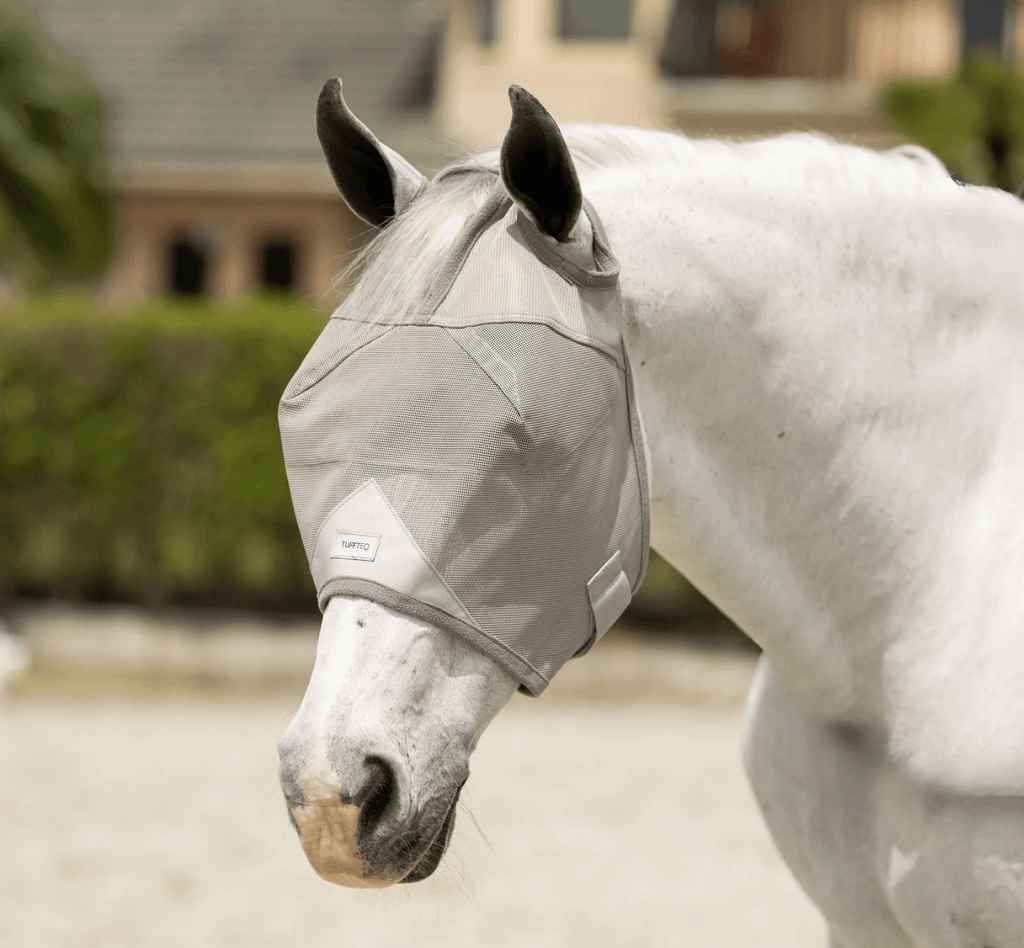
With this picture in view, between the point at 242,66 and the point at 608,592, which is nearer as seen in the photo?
the point at 608,592

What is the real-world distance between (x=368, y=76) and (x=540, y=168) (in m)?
14.5

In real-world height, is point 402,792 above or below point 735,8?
above

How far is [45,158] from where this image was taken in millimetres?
11164

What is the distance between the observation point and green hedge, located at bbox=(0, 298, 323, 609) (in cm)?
842

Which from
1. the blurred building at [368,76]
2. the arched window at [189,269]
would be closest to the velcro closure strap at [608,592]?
the blurred building at [368,76]

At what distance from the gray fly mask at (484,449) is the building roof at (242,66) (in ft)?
40.9

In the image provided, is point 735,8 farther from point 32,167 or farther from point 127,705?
point 127,705

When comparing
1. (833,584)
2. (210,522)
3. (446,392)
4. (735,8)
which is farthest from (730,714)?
(735,8)

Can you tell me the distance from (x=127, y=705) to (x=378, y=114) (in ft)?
29.5

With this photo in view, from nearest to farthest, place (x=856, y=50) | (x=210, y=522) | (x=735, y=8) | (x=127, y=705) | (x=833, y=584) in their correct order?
1. (x=833, y=584)
2. (x=127, y=705)
3. (x=210, y=522)
4. (x=856, y=50)
5. (x=735, y=8)

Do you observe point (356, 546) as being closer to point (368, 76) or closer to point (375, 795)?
point (375, 795)

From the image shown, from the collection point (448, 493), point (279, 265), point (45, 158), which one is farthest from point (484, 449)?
point (279, 265)

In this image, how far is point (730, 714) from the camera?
8.08 m

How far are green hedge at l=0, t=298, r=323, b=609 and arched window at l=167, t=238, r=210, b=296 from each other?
745 cm
